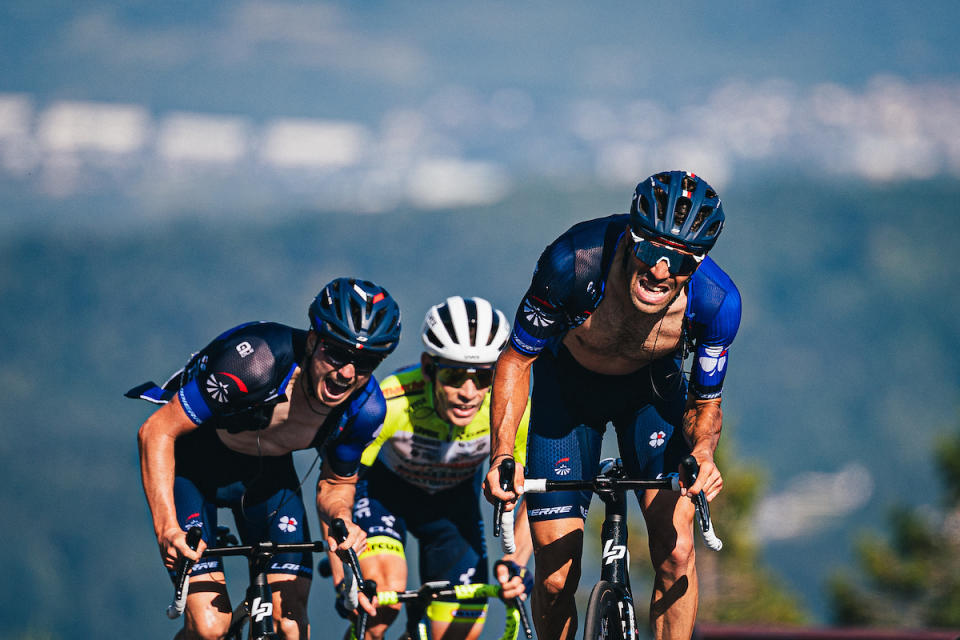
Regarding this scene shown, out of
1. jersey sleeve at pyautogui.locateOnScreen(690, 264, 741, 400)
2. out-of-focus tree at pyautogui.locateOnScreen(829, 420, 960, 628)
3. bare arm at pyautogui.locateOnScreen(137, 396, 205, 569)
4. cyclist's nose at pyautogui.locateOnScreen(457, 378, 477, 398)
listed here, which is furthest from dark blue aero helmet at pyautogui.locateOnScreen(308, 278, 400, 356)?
out-of-focus tree at pyautogui.locateOnScreen(829, 420, 960, 628)

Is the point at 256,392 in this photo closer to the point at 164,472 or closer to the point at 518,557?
the point at 164,472

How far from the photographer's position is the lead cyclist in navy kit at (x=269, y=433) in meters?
6.72

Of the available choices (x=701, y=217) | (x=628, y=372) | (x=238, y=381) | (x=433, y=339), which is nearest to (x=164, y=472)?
(x=238, y=381)

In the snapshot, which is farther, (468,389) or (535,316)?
(468,389)

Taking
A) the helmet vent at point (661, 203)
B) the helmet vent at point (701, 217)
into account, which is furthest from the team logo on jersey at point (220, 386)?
the helmet vent at point (701, 217)

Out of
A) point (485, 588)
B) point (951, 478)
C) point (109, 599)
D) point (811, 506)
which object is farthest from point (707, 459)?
point (811, 506)

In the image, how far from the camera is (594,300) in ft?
21.4

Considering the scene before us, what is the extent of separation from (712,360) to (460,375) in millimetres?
2051

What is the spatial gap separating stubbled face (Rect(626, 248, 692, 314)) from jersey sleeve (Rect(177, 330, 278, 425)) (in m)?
2.15

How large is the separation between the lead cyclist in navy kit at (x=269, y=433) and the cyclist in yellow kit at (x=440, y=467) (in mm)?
784

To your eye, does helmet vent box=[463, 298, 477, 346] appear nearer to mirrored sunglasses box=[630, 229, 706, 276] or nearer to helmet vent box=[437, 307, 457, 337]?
helmet vent box=[437, 307, 457, 337]

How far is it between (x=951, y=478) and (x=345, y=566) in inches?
1821

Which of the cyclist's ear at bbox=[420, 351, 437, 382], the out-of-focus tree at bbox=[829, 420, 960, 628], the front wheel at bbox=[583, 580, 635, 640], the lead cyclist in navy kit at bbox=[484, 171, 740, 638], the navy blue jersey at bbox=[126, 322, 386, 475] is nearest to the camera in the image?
the lead cyclist in navy kit at bbox=[484, 171, 740, 638]

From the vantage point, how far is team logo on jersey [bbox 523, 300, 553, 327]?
6434 mm
